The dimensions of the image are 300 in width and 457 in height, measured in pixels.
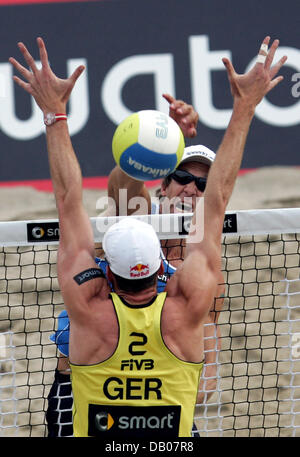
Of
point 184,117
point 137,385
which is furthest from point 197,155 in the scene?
point 137,385

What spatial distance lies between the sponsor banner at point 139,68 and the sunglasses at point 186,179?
3.44 metres

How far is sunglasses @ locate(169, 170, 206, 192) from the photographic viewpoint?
4125 mm

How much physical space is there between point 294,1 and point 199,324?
19.5ft

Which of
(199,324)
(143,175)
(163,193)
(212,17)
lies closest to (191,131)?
(163,193)

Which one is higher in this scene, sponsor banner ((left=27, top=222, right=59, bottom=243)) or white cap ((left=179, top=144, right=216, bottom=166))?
Answer: white cap ((left=179, top=144, right=216, bottom=166))

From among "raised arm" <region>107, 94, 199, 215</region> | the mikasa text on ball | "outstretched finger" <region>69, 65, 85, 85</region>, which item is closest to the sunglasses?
"raised arm" <region>107, 94, 199, 215</region>

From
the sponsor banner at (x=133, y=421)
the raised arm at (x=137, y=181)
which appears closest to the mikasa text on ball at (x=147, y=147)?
the raised arm at (x=137, y=181)

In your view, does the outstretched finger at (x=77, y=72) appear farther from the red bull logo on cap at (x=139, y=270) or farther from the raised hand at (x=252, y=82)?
the red bull logo on cap at (x=139, y=270)

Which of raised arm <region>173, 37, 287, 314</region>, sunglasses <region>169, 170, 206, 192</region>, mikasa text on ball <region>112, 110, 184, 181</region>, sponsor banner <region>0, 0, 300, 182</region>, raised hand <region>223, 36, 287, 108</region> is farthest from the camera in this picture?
sponsor banner <region>0, 0, 300, 182</region>

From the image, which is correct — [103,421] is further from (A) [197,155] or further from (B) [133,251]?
(A) [197,155]

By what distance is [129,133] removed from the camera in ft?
10.7

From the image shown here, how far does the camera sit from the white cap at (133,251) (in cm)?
285

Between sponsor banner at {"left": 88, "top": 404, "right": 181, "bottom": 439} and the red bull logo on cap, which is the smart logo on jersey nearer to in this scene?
sponsor banner at {"left": 88, "top": 404, "right": 181, "bottom": 439}

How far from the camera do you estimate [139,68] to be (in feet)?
25.4
